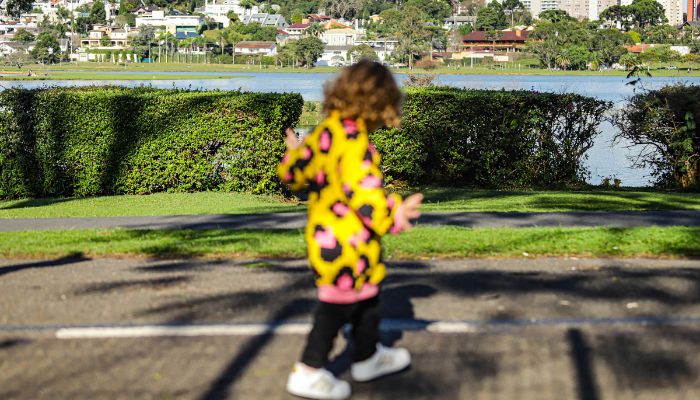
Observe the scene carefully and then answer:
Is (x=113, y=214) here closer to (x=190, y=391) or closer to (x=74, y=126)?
(x=74, y=126)

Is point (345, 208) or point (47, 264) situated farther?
point (47, 264)

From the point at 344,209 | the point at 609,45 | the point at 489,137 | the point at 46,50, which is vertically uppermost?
the point at 46,50

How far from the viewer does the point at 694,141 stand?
59.2 ft

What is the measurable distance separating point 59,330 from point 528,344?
275 centimetres

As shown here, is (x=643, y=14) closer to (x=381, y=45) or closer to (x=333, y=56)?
(x=381, y=45)

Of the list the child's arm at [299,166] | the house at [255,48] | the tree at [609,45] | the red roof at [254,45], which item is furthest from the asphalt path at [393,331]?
the red roof at [254,45]

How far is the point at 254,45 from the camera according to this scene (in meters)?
179

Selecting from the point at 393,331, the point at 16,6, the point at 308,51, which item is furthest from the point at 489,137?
the point at 308,51

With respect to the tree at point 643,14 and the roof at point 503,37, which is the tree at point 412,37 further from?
the tree at point 643,14

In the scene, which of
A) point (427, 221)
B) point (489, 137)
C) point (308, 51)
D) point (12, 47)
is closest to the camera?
point (427, 221)

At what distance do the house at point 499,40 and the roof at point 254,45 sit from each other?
3317 cm

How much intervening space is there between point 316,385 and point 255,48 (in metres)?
175

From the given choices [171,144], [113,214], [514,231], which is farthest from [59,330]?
[171,144]

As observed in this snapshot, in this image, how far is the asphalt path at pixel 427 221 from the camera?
11625 millimetres
